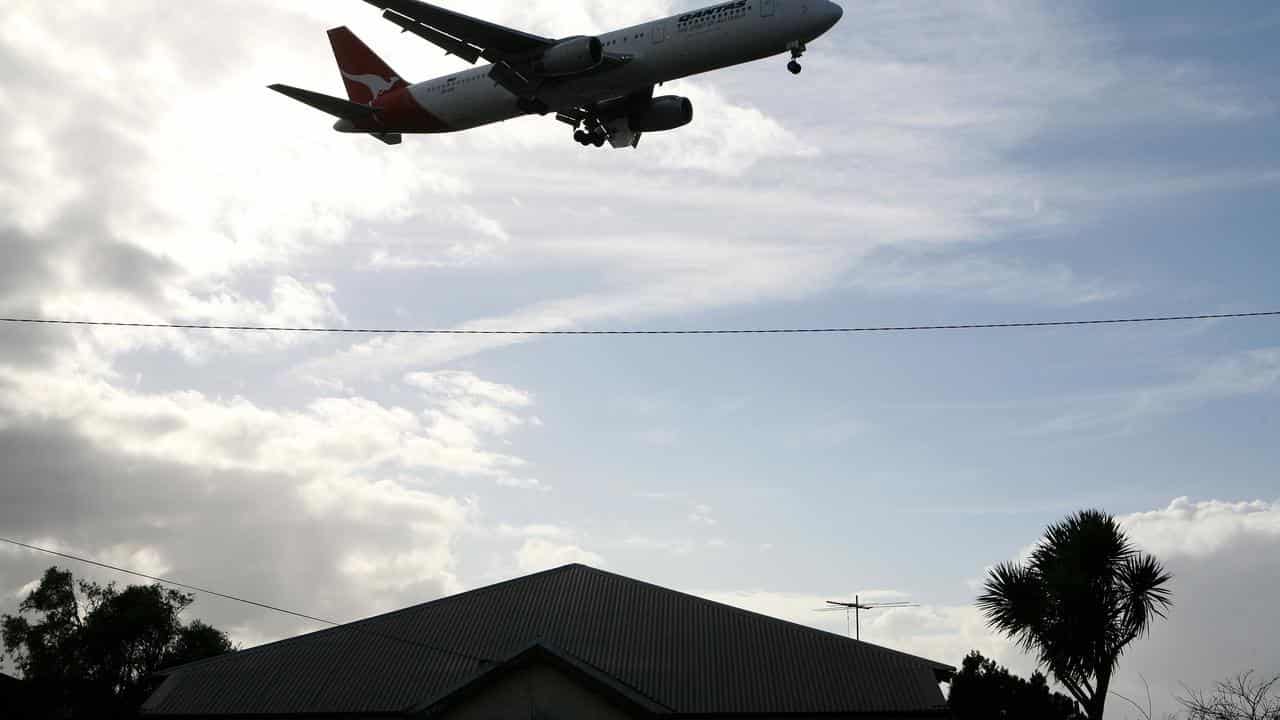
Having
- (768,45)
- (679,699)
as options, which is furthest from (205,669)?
(768,45)

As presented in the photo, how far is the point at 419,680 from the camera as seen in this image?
3438 cm

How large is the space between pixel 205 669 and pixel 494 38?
2152 centimetres

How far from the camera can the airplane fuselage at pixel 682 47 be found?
29484mm

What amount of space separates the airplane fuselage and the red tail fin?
822cm

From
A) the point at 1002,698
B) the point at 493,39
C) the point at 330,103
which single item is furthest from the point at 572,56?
the point at 1002,698

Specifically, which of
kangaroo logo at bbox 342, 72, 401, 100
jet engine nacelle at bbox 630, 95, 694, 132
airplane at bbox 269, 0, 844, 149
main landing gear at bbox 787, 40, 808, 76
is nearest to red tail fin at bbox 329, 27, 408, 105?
kangaroo logo at bbox 342, 72, 401, 100

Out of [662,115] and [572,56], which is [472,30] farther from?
[662,115]

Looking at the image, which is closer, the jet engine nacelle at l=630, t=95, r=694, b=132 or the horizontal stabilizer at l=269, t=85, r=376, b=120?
the jet engine nacelle at l=630, t=95, r=694, b=132

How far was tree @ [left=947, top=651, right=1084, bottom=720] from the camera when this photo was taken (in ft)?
129

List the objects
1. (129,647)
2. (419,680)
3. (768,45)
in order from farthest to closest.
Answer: (129,647), (419,680), (768,45)

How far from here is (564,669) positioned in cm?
3152

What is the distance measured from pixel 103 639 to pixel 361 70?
47.0m

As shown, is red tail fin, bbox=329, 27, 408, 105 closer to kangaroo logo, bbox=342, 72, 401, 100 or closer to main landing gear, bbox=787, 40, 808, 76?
kangaroo logo, bbox=342, 72, 401, 100

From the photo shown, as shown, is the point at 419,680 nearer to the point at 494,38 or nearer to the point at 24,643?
→ the point at 494,38
